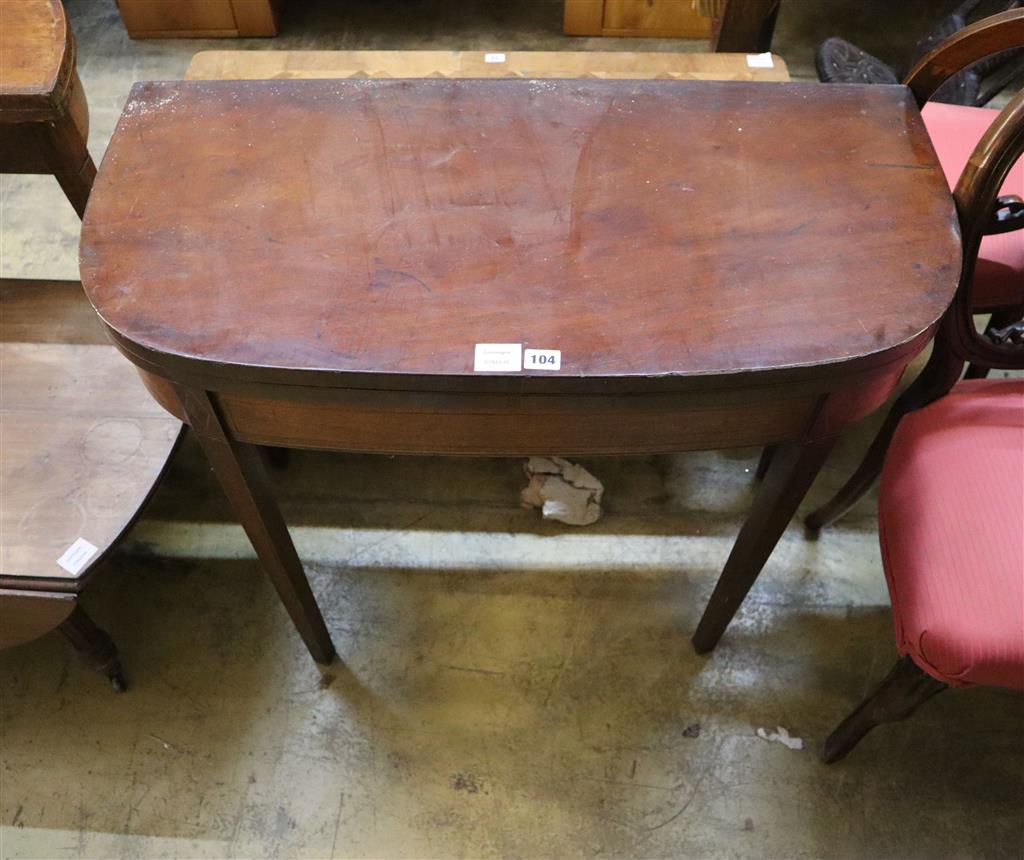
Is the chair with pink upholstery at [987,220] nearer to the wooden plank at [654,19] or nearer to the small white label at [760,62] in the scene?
the small white label at [760,62]

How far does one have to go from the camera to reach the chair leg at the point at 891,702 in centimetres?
99

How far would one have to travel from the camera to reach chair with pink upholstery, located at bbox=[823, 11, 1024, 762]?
87 cm

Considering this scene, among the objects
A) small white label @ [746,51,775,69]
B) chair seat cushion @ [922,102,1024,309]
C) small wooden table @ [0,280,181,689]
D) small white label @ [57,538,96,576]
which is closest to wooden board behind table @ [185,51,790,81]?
small white label @ [746,51,775,69]

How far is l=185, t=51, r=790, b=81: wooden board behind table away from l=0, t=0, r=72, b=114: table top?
418mm

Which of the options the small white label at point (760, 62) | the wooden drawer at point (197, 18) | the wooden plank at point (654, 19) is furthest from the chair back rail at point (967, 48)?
the wooden drawer at point (197, 18)

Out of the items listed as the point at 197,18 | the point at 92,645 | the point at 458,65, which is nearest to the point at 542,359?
the point at 92,645

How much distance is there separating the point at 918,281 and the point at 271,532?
0.81 meters

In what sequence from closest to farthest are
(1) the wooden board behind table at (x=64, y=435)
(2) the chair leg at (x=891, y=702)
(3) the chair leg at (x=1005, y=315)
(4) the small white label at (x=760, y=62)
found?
(2) the chair leg at (x=891, y=702) < (1) the wooden board behind table at (x=64, y=435) < (3) the chair leg at (x=1005, y=315) < (4) the small white label at (x=760, y=62)

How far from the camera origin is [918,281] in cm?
78

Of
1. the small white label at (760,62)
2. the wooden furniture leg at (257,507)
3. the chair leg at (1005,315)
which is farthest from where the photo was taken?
the small white label at (760,62)

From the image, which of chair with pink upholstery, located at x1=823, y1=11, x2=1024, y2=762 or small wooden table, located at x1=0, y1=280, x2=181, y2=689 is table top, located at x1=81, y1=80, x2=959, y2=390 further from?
small wooden table, located at x1=0, y1=280, x2=181, y2=689

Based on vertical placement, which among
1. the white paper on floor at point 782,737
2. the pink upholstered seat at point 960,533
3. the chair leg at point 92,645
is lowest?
the white paper on floor at point 782,737

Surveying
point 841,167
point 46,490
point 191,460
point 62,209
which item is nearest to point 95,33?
point 62,209

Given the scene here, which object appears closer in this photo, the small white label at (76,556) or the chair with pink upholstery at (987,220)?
the chair with pink upholstery at (987,220)
